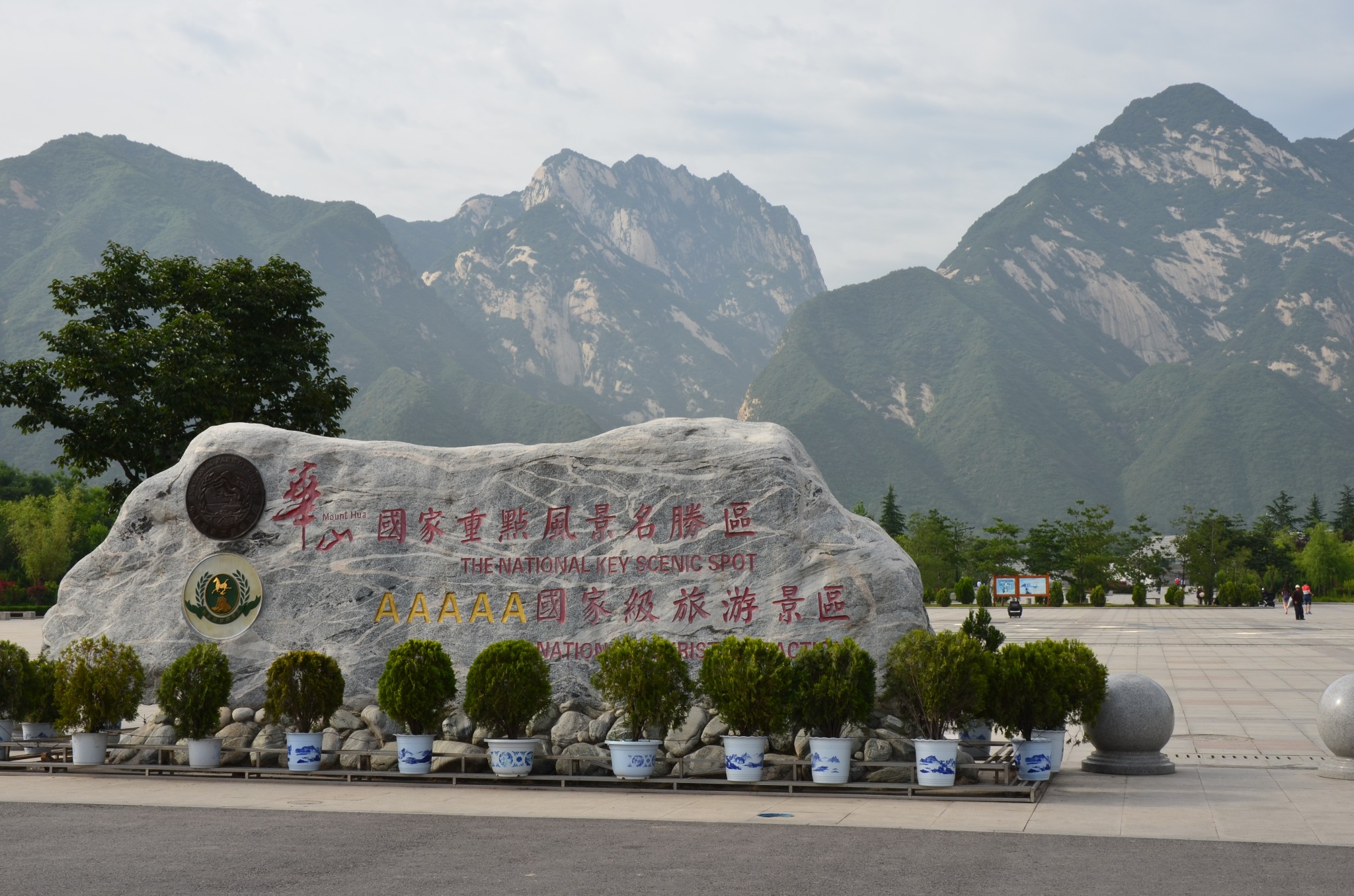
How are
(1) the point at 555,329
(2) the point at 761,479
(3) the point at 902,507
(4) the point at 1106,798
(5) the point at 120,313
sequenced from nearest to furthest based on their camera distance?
(4) the point at 1106,798 < (2) the point at 761,479 < (5) the point at 120,313 < (3) the point at 902,507 < (1) the point at 555,329

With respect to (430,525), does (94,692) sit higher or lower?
lower

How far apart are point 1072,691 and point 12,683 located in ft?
30.9

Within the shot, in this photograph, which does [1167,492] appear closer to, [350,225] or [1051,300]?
[1051,300]

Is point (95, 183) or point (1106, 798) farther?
point (95, 183)

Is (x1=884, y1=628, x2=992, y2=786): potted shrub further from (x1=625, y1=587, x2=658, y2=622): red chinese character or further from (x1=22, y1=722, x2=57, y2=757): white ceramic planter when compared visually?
(x1=22, y1=722, x2=57, y2=757): white ceramic planter

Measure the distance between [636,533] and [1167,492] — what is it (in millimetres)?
119048

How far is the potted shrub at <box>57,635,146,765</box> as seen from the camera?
404 inches

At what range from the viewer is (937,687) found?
29.2 ft

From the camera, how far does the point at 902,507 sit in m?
116

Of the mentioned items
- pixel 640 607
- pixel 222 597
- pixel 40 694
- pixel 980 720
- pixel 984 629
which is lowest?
pixel 980 720

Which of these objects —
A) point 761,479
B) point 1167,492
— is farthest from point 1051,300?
point 761,479

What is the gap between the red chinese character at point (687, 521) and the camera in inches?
412

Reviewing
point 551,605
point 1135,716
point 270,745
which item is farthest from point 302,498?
point 1135,716

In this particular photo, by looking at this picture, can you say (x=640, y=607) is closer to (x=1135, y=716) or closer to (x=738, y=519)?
(x=738, y=519)
